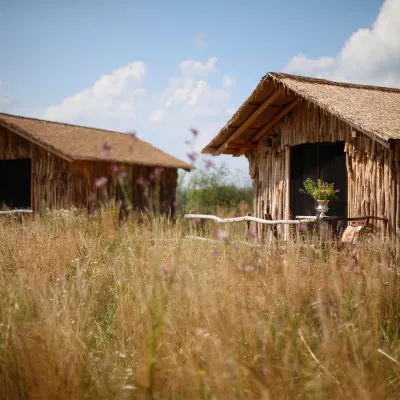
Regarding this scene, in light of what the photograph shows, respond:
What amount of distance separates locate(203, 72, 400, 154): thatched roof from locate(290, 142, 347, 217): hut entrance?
101 centimetres

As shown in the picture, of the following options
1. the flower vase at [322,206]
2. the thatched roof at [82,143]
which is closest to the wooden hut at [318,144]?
the flower vase at [322,206]

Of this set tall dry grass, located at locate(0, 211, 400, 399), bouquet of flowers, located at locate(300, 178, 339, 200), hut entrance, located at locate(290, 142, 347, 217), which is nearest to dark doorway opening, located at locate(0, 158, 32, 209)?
hut entrance, located at locate(290, 142, 347, 217)

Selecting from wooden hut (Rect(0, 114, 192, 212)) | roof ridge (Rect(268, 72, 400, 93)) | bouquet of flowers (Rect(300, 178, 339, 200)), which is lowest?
bouquet of flowers (Rect(300, 178, 339, 200))

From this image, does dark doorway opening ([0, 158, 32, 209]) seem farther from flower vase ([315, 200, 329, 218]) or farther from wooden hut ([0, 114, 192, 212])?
flower vase ([315, 200, 329, 218])

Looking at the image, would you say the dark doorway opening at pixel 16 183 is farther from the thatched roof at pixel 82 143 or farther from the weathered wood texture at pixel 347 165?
the weathered wood texture at pixel 347 165

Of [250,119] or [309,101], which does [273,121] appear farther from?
[309,101]

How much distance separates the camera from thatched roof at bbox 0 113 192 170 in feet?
46.8

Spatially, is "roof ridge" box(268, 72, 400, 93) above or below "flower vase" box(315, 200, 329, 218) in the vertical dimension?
above

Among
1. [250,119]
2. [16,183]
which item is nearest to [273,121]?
[250,119]

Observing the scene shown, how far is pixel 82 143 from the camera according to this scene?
15.9 metres

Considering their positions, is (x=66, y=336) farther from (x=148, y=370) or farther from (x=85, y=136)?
(x=85, y=136)

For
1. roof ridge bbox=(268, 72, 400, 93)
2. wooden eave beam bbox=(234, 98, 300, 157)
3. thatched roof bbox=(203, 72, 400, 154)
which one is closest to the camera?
thatched roof bbox=(203, 72, 400, 154)

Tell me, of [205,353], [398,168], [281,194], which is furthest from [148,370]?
[281,194]

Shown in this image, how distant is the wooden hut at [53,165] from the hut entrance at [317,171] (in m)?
5.23
